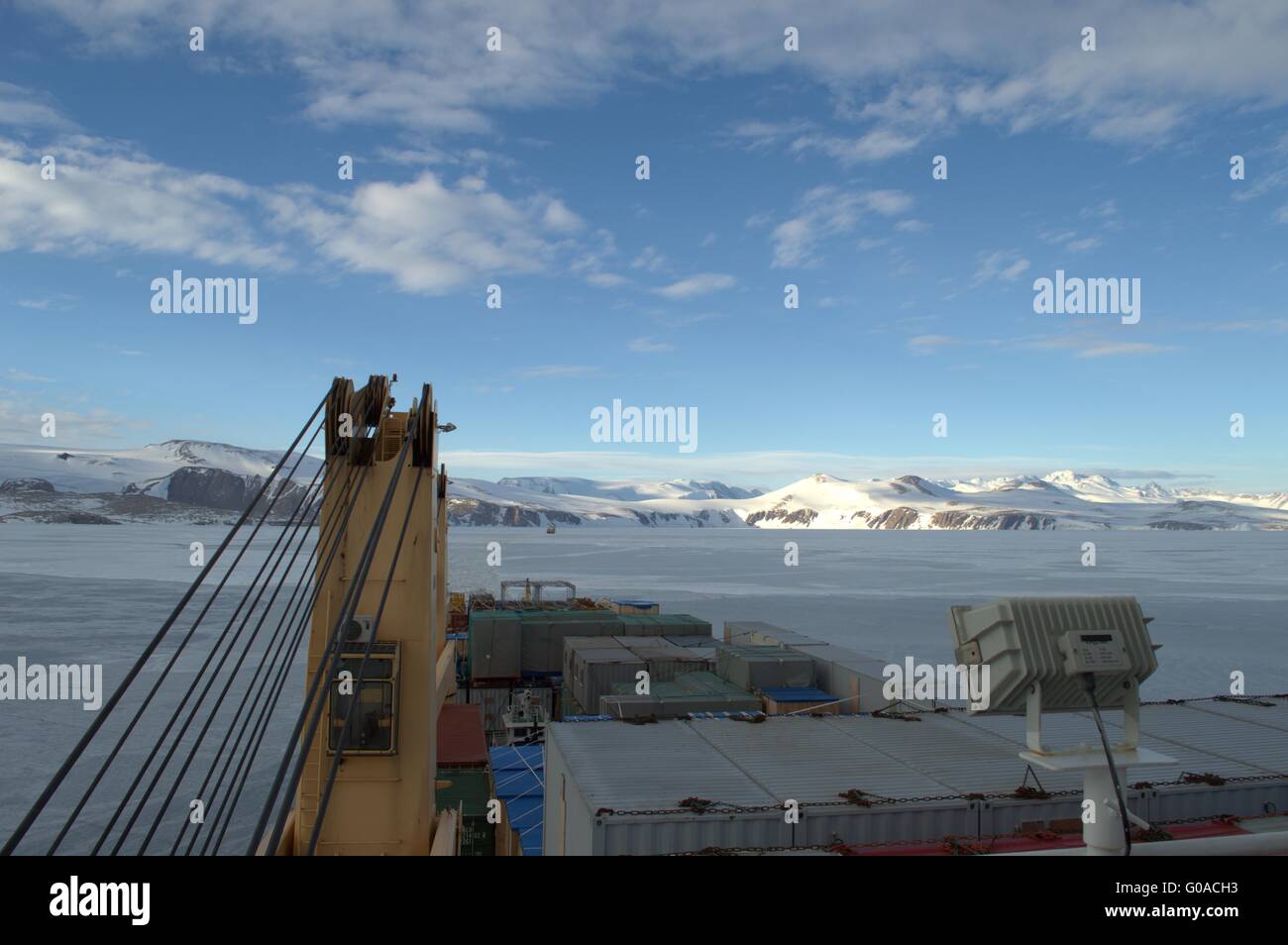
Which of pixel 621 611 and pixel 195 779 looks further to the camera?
pixel 621 611

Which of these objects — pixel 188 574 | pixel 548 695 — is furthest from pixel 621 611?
pixel 188 574

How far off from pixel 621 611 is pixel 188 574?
65.9 m

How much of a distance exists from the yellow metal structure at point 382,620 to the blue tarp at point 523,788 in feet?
20.9

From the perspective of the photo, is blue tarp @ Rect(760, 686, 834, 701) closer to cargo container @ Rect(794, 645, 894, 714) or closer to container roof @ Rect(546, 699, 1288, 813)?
cargo container @ Rect(794, 645, 894, 714)

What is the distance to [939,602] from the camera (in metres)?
70.5

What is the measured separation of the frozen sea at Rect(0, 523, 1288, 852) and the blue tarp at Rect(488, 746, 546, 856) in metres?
8.34

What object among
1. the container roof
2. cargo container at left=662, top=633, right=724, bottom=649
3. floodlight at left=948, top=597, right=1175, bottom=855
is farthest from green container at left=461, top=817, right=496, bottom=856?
cargo container at left=662, top=633, right=724, bottom=649

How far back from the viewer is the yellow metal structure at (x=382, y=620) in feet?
31.9

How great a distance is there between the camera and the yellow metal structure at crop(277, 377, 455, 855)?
9734 millimetres

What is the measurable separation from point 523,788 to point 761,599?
5803 cm

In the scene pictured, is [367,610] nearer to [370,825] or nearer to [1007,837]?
[370,825]

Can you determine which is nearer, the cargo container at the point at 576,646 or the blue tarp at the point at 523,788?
the blue tarp at the point at 523,788

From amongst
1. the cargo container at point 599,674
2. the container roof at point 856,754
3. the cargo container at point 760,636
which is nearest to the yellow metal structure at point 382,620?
the container roof at point 856,754

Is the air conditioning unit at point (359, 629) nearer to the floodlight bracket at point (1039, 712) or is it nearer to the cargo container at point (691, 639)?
the floodlight bracket at point (1039, 712)
